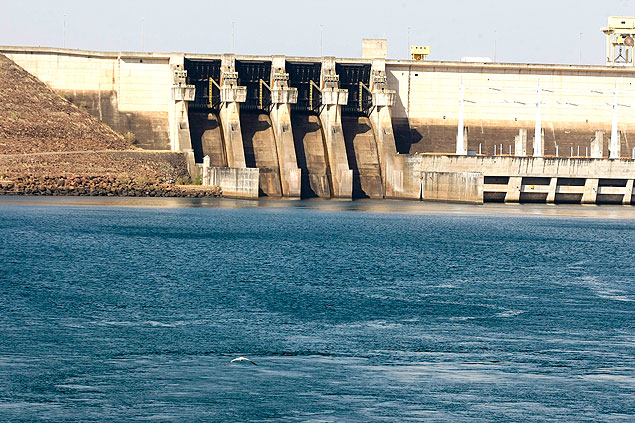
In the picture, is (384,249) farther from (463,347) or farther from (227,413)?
(227,413)

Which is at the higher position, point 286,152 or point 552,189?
point 286,152

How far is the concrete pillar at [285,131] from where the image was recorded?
4181 inches

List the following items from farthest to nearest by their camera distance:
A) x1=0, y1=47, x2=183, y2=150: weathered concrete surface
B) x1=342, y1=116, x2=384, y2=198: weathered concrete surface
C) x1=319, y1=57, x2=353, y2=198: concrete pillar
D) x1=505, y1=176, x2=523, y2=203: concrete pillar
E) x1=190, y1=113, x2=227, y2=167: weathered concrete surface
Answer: x1=0, y1=47, x2=183, y2=150: weathered concrete surface → x1=342, y1=116, x2=384, y2=198: weathered concrete surface → x1=190, y1=113, x2=227, y2=167: weathered concrete surface → x1=505, y1=176, x2=523, y2=203: concrete pillar → x1=319, y1=57, x2=353, y2=198: concrete pillar

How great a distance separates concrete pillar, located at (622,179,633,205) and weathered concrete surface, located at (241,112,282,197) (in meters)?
36.4

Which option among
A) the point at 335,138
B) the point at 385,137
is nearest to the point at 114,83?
the point at 335,138

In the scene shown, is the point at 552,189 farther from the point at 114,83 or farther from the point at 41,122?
the point at 41,122

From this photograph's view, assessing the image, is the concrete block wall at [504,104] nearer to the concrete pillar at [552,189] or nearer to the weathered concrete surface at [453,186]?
the concrete pillar at [552,189]

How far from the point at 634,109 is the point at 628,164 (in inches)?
621

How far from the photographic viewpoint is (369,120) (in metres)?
115

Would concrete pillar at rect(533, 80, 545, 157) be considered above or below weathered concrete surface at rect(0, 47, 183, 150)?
below

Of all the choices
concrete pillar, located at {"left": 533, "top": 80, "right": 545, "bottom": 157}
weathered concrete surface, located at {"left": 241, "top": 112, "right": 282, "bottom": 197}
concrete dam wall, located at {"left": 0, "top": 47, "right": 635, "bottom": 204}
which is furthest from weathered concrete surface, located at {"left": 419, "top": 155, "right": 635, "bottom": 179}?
weathered concrete surface, located at {"left": 241, "top": 112, "right": 282, "bottom": 197}

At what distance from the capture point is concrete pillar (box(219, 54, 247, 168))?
345 ft

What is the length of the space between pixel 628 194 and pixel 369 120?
2853 cm

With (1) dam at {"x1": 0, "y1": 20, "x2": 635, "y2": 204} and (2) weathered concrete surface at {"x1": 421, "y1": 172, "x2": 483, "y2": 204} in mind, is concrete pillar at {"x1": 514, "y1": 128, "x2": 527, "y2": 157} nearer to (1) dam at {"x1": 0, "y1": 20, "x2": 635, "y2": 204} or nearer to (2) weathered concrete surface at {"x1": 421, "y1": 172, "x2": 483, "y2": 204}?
(1) dam at {"x1": 0, "y1": 20, "x2": 635, "y2": 204}
